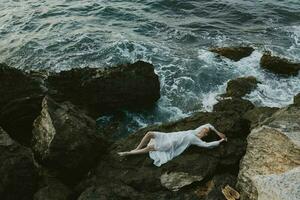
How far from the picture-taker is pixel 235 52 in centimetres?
2048

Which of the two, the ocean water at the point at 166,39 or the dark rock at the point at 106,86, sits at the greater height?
the dark rock at the point at 106,86

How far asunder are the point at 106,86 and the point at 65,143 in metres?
4.73

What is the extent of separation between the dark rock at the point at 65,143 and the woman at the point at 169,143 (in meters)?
0.89

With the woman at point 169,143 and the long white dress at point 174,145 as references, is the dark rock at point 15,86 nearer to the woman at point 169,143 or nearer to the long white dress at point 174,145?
the woman at point 169,143

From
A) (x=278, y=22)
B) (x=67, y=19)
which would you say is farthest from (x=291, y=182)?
(x=67, y=19)

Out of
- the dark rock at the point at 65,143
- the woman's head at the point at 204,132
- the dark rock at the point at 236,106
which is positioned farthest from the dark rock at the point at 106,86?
the woman's head at the point at 204,132

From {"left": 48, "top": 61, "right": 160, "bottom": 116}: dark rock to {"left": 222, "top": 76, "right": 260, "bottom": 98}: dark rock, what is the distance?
3171 mm

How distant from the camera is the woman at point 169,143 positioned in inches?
446

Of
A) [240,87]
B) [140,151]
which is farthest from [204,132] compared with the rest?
[240,87]

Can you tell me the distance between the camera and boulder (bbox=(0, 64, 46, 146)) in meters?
13.2

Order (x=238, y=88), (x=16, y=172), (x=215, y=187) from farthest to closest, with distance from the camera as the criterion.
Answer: (x=238, y=88)
(x=16, y=172)
(x=215, y=187)

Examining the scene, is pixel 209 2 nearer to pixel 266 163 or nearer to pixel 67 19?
pixel 67 19

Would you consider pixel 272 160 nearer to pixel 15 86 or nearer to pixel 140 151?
pixel 140 151

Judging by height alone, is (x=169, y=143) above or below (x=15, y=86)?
above
